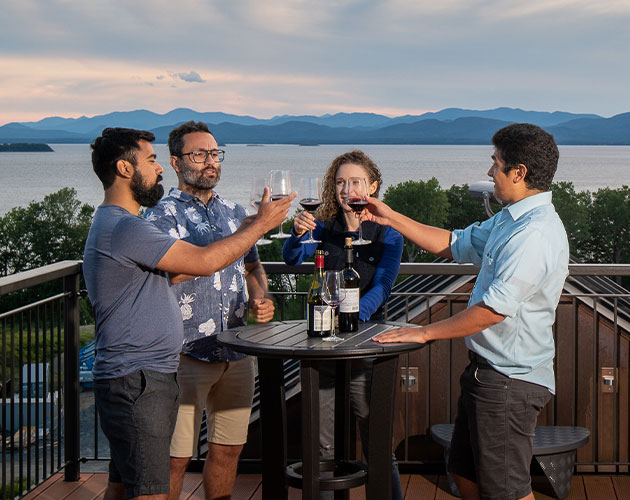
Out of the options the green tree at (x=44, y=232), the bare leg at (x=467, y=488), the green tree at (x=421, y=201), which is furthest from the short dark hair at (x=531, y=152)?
the green tree at (x=421, y=201)

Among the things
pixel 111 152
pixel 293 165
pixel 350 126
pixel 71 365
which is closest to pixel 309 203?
pixel 111 152

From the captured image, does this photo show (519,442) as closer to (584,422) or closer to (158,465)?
(158,465)

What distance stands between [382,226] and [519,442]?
1032 mm

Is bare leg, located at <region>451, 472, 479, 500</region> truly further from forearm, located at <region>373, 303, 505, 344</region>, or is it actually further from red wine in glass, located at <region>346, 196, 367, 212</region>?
red wine in glass, located at <region>346, 196, 367, 212</region>

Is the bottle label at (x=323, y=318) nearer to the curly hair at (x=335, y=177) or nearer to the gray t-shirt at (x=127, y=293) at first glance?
the gray t-shirt at (x=127, y=293)

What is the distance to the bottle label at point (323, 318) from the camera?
2617mm

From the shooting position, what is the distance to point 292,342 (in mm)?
2545

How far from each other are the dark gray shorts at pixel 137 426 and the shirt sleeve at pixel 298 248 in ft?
2.97

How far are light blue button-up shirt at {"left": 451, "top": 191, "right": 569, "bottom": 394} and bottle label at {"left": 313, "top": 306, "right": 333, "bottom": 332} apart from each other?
0.48m

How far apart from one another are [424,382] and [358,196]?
2966 millimetres

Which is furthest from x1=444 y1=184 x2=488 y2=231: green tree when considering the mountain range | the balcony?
the balcony

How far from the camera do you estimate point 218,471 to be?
3.14 meters

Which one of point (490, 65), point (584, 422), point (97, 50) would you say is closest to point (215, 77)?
point (97, 50)

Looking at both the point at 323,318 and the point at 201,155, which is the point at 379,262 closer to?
the point at 323,318
